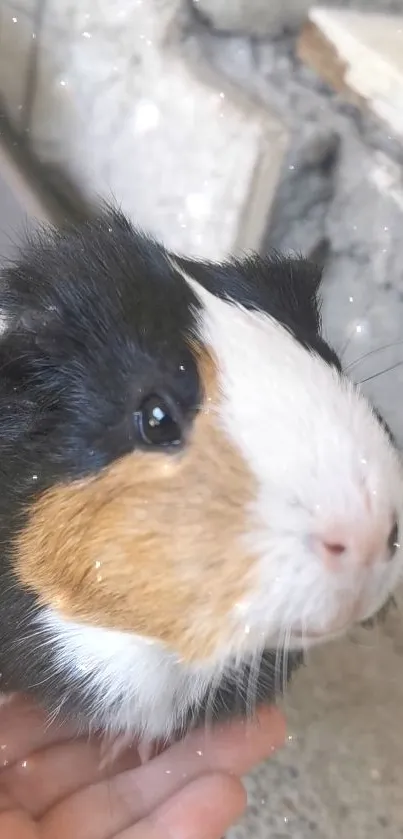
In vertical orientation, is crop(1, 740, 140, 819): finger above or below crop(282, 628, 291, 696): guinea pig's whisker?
below

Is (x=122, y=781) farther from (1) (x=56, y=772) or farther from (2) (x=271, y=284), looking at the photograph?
(2) (x=271, y=284)

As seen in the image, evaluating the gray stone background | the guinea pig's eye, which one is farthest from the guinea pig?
the gray stone background

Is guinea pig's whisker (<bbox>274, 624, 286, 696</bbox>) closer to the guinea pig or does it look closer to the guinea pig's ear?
the guinea pig

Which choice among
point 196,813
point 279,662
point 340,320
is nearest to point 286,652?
point 279,662

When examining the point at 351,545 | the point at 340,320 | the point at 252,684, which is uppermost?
the point at 351,545

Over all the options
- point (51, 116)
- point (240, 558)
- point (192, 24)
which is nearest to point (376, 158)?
point (192, 24)

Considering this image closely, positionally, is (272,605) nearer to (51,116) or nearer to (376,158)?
(376,158)

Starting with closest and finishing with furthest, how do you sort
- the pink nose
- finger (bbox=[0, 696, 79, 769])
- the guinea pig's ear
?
1. the pink nose
2. the guinea pig's ear
3. finger (bbox=[0, 696, 79, 769])

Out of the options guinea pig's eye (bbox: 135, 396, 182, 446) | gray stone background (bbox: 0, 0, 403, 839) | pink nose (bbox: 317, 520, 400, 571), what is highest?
guinea pig's eye (bbox: 135, 396, 182, 446)
